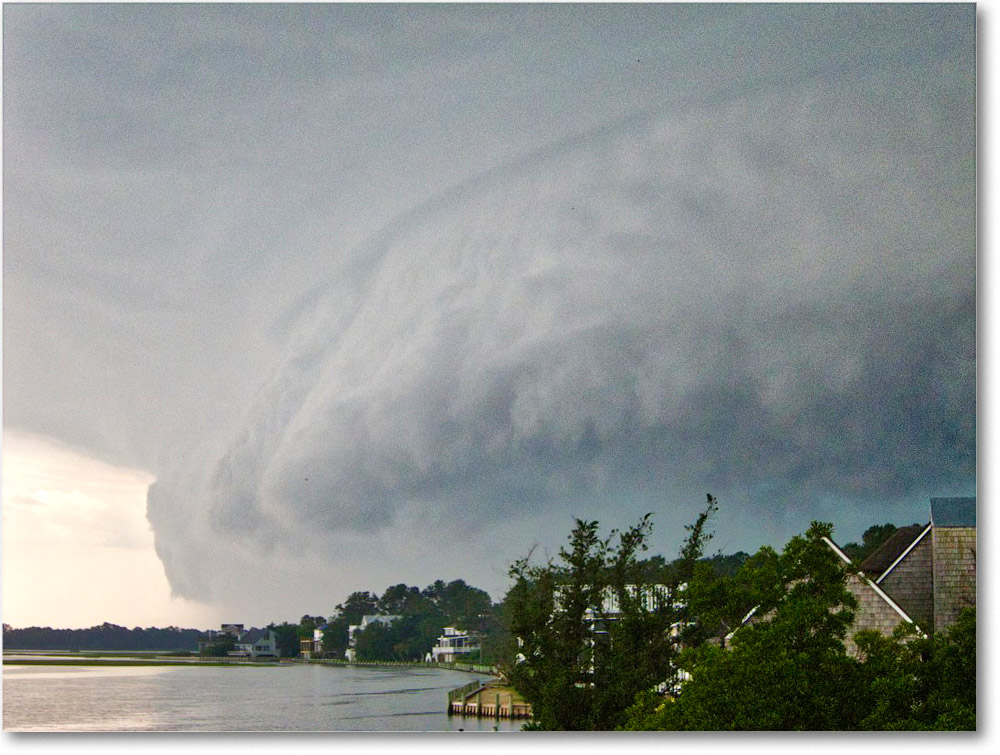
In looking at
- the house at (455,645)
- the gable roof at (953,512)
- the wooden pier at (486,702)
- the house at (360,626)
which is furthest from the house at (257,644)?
the gable roof at (953,512)

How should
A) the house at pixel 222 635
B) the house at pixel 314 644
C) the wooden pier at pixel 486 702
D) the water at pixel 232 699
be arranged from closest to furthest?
the water at pixel 232 699
the wooden pier at pixel 486 702
the house at pixel 222 635
the house at pixel 314 644

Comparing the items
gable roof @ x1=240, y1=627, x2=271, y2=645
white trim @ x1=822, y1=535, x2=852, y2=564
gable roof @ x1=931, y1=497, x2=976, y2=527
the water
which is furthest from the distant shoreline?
gable roof @ x1=931, y1=497, x2=976, y2=527

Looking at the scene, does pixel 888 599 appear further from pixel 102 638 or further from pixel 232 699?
pixel 102 638

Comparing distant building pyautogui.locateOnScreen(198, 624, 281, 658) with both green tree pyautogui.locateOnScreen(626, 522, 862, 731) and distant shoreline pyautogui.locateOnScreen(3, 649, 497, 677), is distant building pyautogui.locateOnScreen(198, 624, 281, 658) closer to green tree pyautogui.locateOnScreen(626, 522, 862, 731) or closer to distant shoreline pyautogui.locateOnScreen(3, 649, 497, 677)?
distant shoreline pyautogui.locateOnScreen(3, 649, 497, 677)

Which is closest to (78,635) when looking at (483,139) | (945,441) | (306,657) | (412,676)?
(306,657)

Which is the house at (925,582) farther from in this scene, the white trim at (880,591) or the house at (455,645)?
the house at (455,645)

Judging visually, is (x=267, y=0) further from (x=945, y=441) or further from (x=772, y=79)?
(x=945, y=441)
